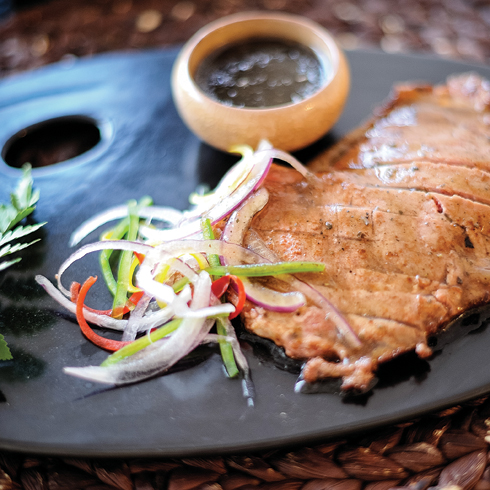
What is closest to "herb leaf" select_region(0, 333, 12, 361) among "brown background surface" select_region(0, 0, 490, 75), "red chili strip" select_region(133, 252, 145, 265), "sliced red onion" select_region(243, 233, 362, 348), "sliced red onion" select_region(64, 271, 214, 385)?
"sliced red onion" select_region(64, 271, 214, 385)

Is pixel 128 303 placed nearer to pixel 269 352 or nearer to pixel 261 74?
pixel 269 352

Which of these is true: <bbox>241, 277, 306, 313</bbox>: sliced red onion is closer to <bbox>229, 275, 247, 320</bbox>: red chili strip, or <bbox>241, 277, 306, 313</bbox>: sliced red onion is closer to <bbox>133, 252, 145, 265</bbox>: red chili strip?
<bbox>229, 275, 247, 320</bbox>: red chili strip

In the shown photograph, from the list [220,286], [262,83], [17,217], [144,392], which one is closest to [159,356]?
[144,392]

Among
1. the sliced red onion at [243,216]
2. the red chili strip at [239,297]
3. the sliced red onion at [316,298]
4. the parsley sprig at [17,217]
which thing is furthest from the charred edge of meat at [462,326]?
the parsley sprig at [17,217]

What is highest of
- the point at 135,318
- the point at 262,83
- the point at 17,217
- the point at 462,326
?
the point at 262,83

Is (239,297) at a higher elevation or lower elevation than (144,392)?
higher

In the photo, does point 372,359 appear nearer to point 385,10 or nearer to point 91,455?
point 91,455

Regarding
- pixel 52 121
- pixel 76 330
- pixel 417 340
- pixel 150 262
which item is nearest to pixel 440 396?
pixel 417 340

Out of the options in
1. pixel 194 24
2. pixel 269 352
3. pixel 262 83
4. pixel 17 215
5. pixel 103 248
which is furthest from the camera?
pixel 194 24

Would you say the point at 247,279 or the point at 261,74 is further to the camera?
the point at 261,74
